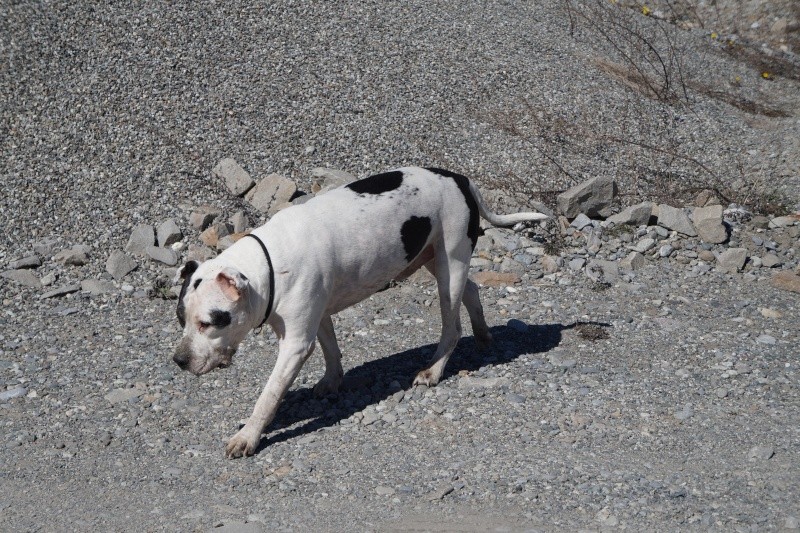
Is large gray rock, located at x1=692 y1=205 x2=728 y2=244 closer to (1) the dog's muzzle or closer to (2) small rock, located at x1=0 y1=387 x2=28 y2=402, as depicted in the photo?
(1) the dog's muzzle

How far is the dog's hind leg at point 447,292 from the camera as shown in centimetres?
674

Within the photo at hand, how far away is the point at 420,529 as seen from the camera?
16.2ft

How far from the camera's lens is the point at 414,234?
6.41m

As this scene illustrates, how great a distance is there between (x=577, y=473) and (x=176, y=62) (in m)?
8.86

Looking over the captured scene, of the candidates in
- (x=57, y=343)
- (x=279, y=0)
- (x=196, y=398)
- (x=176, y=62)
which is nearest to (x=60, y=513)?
(x=196, y=398)

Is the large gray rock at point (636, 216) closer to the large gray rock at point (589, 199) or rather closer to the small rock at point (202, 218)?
the large gray rock at point (589, 199)

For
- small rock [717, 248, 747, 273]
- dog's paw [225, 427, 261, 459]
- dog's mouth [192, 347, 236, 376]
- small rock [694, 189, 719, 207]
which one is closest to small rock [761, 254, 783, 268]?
small rock [717, 248, 747, 273]

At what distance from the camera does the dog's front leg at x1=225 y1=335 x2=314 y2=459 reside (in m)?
5.86

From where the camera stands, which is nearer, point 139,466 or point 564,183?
point 139,466

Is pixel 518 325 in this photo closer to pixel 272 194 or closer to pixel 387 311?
pixel 387 311

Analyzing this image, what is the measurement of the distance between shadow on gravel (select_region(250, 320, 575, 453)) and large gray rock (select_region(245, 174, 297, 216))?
9.38 feet

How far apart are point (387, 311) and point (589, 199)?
312 cm

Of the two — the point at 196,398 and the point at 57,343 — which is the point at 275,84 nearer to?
the point at 57,343

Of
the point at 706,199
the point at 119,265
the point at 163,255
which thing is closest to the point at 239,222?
the point at 163,255
